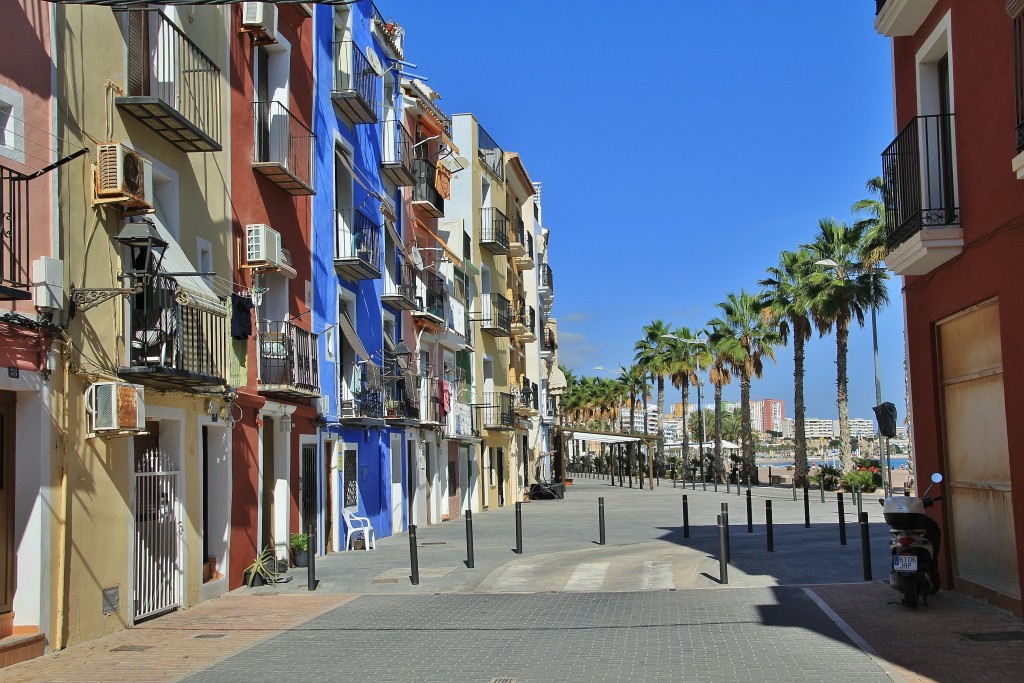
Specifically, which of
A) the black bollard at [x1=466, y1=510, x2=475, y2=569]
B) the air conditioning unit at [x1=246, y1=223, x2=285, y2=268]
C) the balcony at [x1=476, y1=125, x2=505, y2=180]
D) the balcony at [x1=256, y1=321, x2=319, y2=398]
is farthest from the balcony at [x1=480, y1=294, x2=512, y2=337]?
the air conditioning unit at [x1=246, y1=223, x2=285, y2=268]

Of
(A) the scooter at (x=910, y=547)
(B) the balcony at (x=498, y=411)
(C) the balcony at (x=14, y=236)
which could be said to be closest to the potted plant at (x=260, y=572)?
(C) the balcony at (x=14, y=236)

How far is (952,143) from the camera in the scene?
1201 cm

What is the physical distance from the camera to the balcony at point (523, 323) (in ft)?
158

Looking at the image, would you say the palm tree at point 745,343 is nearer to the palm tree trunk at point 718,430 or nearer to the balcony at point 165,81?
the palm tree trunk at point 718,430

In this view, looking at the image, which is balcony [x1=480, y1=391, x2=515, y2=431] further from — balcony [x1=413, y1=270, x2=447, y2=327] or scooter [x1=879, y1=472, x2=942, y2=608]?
scooter [x1=879, y1=472, x2=942, y2=608]

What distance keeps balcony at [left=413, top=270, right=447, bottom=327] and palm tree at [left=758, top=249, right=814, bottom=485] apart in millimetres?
22296

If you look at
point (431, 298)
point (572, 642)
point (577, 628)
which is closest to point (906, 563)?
point (577, 628)

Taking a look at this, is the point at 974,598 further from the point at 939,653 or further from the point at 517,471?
the point at 517,471

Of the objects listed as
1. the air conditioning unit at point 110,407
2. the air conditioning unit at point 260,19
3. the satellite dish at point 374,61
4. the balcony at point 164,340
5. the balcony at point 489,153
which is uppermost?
the balcony at point 489,153

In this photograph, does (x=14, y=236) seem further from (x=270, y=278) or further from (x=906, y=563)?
(x=906, y=563)

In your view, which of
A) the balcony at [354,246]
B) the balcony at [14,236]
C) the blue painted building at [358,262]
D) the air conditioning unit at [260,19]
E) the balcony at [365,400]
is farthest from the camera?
the balcony at [365,400]

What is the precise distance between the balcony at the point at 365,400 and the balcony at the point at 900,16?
13.6m

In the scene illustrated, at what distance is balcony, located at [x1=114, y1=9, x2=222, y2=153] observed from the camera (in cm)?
1248

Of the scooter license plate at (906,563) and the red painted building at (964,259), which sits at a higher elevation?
the red painted building at (964,259)
